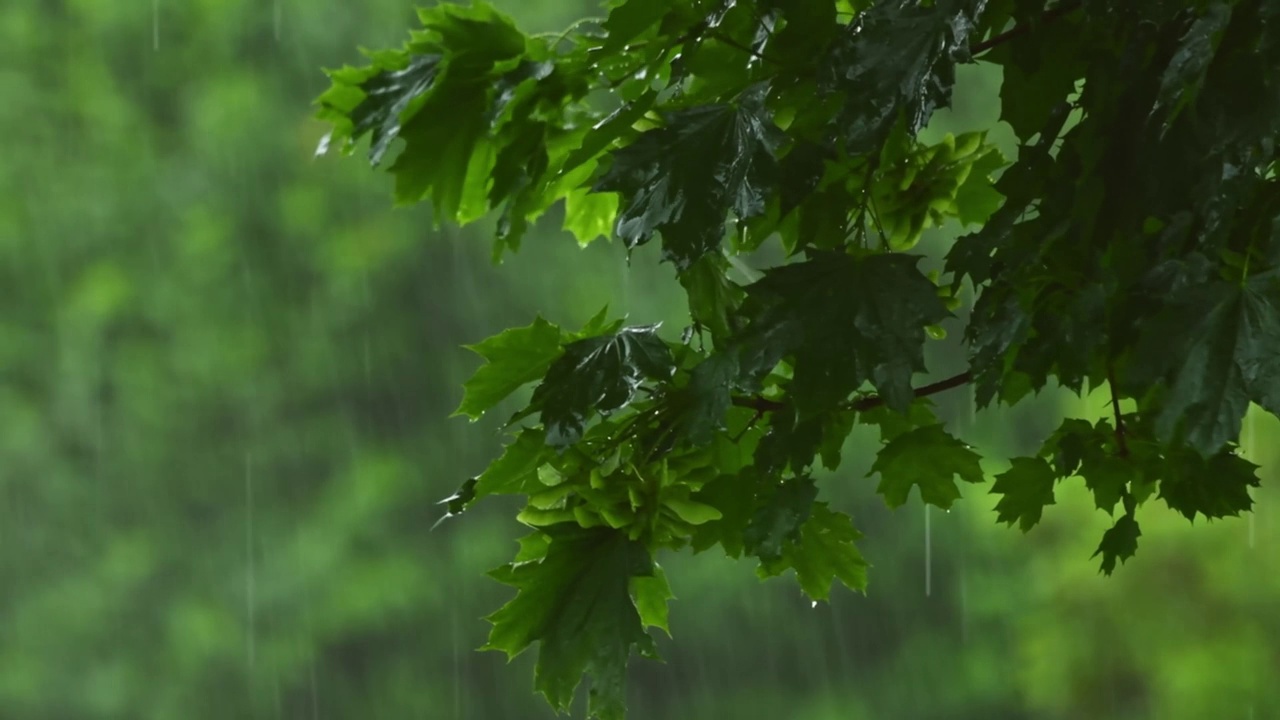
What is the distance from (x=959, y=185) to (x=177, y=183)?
370 cm

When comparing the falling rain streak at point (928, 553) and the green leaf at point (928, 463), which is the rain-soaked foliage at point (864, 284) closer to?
the green leaf at point (928, 463)

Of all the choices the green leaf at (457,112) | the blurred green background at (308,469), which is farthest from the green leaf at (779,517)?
the blurred green background at (308,469)

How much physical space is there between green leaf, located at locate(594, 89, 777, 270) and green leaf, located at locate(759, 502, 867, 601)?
6.7 inches

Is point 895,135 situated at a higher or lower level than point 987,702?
higher

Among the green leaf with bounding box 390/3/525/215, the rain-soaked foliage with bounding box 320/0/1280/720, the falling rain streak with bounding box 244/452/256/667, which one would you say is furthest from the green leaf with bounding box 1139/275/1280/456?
the falling rain streak with bounding box 244/452/256/667

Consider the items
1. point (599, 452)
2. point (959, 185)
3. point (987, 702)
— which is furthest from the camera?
point (987, 702)

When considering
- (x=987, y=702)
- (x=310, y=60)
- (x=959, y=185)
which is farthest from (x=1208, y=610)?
(x=959, y=185)

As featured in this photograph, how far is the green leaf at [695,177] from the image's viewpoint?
0.52 metres

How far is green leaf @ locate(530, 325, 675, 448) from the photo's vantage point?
1.80ft

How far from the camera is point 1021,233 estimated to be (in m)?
0.50

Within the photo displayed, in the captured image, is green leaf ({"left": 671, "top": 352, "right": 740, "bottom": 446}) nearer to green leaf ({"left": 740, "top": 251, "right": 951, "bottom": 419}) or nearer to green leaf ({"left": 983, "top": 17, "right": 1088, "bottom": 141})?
green leaf ({"left": 740, "top": 251, "right": 951, "bottom": 419})

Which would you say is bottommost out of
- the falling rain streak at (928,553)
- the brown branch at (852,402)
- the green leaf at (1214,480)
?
the falling rain streak at (928,553)

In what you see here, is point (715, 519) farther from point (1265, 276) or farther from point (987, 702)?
point (987, 702)

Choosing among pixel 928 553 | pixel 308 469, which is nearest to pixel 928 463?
pixel 928 553
